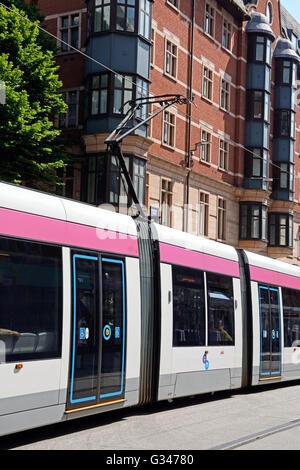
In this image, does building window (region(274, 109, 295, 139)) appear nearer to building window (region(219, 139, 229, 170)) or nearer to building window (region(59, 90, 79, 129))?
building window (region(219, 139, 229, 170))

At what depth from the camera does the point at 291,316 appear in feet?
57.1

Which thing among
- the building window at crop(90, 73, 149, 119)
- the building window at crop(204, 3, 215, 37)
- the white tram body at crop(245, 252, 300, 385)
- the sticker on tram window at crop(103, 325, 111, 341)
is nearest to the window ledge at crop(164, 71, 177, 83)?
the building window at crop(90, 73, 149, 119)

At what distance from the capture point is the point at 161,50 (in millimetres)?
31219

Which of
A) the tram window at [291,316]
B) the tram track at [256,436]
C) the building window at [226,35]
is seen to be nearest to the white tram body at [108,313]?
the tram track at [256,436]

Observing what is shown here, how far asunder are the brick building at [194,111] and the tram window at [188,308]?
12.2 meters

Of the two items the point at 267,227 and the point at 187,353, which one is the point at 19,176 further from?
the point at 267,227

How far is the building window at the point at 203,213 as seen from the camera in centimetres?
3397

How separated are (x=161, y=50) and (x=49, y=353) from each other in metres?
24.7

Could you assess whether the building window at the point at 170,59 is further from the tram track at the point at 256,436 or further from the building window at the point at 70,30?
the tram track at the point at 256,436

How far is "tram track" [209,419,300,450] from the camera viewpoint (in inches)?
325

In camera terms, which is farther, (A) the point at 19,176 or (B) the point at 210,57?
(B) the point at 210,57

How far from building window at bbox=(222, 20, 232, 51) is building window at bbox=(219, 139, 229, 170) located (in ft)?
16.2
